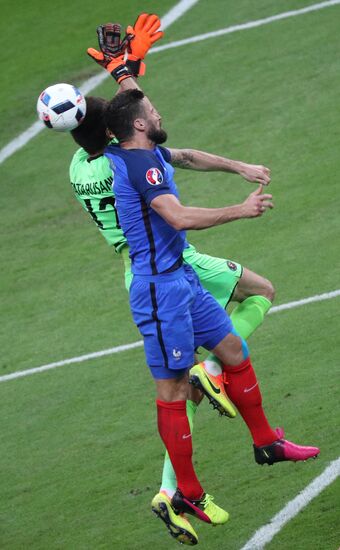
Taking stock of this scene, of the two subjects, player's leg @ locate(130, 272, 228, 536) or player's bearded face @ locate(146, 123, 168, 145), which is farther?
player's leg @ locate(130, 272, 228, 536)

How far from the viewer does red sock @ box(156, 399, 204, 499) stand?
7.13m

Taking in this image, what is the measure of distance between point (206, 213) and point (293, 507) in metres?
1.99

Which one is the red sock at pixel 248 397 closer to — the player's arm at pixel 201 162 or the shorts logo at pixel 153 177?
the player's arm at pixel 201 162

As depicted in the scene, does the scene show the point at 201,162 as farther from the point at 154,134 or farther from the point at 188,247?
the point at 154,134

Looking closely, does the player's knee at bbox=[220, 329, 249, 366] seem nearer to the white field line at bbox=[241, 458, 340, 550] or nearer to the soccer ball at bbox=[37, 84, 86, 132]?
the white field line at bbox=[241, 458, 340, 550]

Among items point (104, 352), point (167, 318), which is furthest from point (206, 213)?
point (104, 352)

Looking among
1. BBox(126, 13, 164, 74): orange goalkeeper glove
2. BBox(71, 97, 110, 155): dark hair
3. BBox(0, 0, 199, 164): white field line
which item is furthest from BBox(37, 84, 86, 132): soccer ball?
BBox(0, 0, 199, 164): white field line

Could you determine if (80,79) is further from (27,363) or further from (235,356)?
(235,356)

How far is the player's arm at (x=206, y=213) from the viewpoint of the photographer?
6.52m

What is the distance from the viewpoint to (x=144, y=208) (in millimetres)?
6828

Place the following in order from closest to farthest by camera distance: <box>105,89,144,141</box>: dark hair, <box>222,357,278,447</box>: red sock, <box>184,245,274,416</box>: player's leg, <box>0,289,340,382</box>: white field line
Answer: <box>105,89,144,141</box>: dark hair < <box>222,357,278,447</box>: red sock < <box>184,245,274,416</box>: player's leg < <box>0,289,340,382</box>: white field line

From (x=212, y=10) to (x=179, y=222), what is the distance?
39.4 ft

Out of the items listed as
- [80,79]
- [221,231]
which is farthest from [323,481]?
[80,79]

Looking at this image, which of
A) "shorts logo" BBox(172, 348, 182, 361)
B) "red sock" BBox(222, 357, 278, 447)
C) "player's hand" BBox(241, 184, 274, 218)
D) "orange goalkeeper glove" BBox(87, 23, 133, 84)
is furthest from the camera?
"orange goalkeeper glove" BBox(87, 23, 133, 84)
